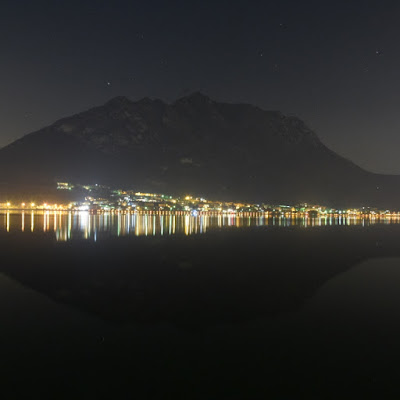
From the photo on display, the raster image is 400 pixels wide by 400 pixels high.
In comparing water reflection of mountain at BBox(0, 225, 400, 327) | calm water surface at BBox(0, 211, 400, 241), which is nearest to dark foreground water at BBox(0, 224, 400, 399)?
water reflection of mountain at BBox(0, 225, 400, 327)

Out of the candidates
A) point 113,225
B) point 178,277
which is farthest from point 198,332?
point 113,225

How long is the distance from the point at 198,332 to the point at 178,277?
7633mm

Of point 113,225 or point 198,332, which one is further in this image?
point 113,225

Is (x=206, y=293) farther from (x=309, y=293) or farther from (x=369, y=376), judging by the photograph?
(x=369, y=376)

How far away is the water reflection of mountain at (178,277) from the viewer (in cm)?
1203

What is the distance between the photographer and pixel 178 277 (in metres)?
17.5

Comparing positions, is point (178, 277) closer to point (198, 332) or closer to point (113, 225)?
point (198, 332)

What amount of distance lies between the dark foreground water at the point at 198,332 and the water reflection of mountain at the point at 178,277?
0.24 feet

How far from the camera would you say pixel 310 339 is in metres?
9.45

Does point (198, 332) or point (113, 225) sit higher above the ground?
point (113, 225)

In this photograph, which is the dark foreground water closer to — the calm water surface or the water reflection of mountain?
the water reflection of mountain

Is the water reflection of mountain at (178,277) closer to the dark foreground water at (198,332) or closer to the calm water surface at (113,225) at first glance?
the dark foreground water at (198,332)

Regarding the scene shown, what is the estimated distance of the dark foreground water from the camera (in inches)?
275

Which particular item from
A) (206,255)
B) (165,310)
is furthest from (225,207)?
(165,310)
